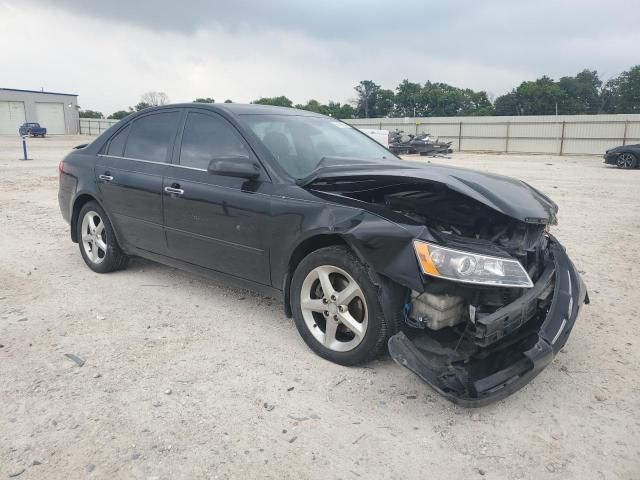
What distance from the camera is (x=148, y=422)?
8.66ft

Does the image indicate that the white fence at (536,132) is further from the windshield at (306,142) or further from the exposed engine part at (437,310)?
the exposed engine part at (437,310)

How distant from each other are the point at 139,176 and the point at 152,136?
388 millimetres

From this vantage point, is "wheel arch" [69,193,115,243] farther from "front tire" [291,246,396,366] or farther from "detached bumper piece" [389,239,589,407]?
"detached bumper piece" [389,239,589,407]

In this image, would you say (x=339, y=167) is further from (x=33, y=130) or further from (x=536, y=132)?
(x=33, y=130)

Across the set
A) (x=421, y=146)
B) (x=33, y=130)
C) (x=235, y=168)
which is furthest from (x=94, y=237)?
(x=33, y=130)


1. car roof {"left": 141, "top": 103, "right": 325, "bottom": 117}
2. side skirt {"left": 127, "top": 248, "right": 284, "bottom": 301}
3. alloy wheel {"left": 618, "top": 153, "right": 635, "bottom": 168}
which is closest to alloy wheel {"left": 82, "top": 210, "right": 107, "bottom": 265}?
side skirt {"left": 127, "top": 248, "right": 284, "bottom": 301}

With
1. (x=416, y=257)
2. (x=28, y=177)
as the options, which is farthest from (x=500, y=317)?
(x=28, y=177)

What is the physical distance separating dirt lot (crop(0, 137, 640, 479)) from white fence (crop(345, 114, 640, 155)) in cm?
3043

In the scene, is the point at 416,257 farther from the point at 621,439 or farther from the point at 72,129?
the point at 72,129

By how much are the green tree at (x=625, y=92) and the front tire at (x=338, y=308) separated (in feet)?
229

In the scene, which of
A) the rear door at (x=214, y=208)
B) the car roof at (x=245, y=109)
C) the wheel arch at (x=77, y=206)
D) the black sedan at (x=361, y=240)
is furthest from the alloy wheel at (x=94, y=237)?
the car roof at (x=245, y=109)

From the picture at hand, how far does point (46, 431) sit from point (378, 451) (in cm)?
169

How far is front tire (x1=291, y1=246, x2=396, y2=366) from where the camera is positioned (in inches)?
116

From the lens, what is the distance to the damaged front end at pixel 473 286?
2.57 meters
